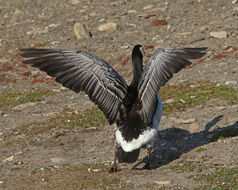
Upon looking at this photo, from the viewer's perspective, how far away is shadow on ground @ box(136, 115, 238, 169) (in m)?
12.9

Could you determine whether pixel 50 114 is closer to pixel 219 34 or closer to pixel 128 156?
pixel 128 156

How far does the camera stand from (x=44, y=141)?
15250mm

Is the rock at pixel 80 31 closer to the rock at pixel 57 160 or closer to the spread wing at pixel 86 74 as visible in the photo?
the rock at pixel 57 160

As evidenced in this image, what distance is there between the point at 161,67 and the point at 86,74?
5.99ft

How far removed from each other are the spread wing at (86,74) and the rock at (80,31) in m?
15.0

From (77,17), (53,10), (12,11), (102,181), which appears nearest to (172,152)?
(102,181)

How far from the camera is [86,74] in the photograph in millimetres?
11312

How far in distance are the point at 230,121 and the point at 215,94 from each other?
8.18 ft

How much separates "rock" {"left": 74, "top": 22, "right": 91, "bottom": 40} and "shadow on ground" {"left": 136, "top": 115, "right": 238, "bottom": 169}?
12.9m

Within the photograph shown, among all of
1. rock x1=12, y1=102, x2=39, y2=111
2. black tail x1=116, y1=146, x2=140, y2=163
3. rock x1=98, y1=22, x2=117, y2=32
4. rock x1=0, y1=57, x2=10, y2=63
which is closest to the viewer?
black tail x1=116, y1=146, x2=140, y2=163

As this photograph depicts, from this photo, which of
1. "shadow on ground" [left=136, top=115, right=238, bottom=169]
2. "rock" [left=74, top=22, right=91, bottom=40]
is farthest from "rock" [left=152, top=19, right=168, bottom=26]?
"shadow on ground" [left=136, top=115, right=238, bottom=169]

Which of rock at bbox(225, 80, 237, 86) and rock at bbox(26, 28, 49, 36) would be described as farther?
rock at bbox(26, 28, 49, 36)

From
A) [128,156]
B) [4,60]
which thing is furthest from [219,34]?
[128,156]

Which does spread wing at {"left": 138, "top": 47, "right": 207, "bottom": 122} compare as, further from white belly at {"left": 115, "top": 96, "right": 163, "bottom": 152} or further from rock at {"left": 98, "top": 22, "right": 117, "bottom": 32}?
rock at {"left": 98, "top": 22, "right": 117, "bottom": 32}
